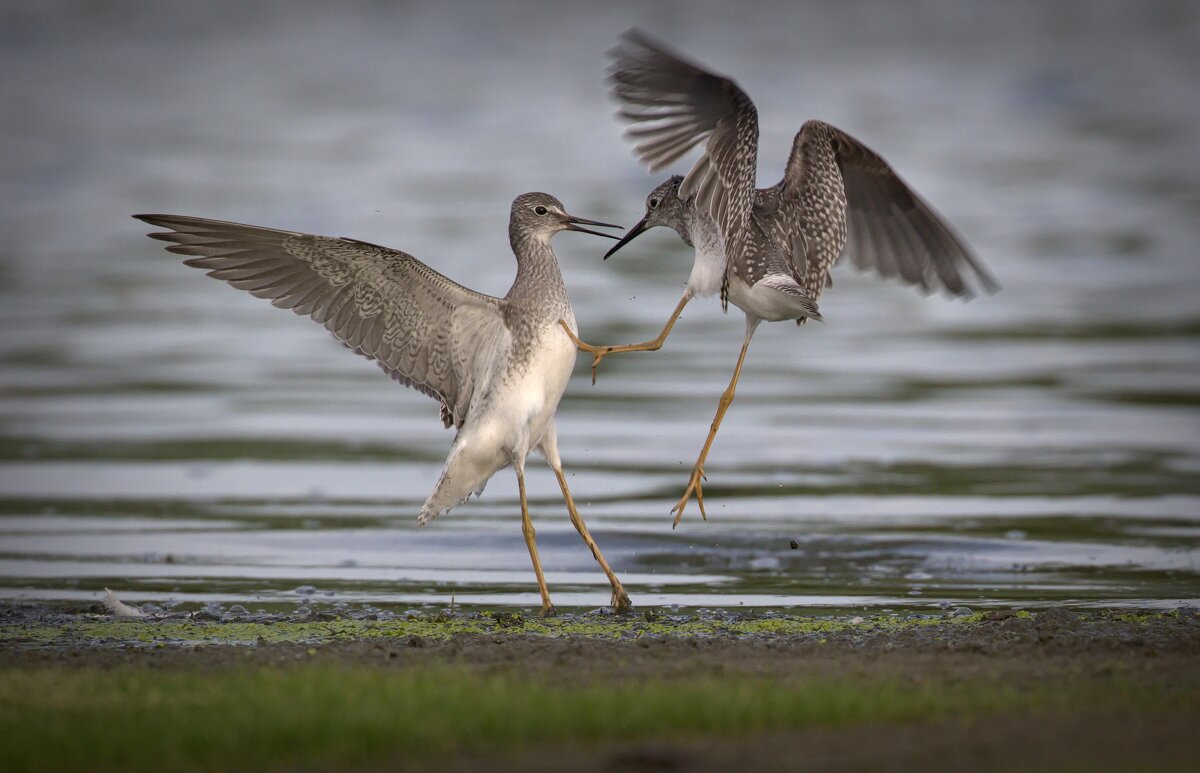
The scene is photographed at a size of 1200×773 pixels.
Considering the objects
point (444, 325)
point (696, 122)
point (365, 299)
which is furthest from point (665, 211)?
point (365, 299)

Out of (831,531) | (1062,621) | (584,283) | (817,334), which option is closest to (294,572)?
(831,531)

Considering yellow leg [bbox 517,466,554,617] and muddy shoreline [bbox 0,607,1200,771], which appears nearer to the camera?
muddy shoreline [bbox 0,607,1200,771]

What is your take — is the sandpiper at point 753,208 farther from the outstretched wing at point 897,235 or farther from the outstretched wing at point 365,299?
the outstretched wing at point 365,299

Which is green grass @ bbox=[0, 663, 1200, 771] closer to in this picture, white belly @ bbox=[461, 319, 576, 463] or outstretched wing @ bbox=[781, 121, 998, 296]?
white belly @ bbox=[461, 319, 576, 463]

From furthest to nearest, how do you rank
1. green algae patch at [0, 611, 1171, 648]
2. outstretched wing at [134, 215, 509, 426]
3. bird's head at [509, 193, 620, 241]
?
bird's head at [509, 193, 620, 241] → outstretched wing at [134, 215, 509, 426] → green algae patch at [0, 611, 1171, 648]

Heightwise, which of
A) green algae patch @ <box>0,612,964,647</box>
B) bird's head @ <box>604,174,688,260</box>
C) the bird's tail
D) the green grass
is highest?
bird's head @ <box>604,174,688,260</box>

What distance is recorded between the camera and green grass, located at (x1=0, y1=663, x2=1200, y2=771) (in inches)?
260

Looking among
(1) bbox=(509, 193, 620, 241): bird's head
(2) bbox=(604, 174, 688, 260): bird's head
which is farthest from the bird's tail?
(2) bbox=(604, 174, 688, 260): bird's head

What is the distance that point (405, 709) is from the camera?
703cm

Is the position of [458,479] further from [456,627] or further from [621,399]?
[621,399]

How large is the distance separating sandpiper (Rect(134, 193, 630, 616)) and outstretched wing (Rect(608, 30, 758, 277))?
2.22 ft

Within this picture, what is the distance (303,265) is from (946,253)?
486 cm

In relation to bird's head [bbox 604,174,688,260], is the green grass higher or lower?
lower

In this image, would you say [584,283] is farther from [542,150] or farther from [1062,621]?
[1062,621]
